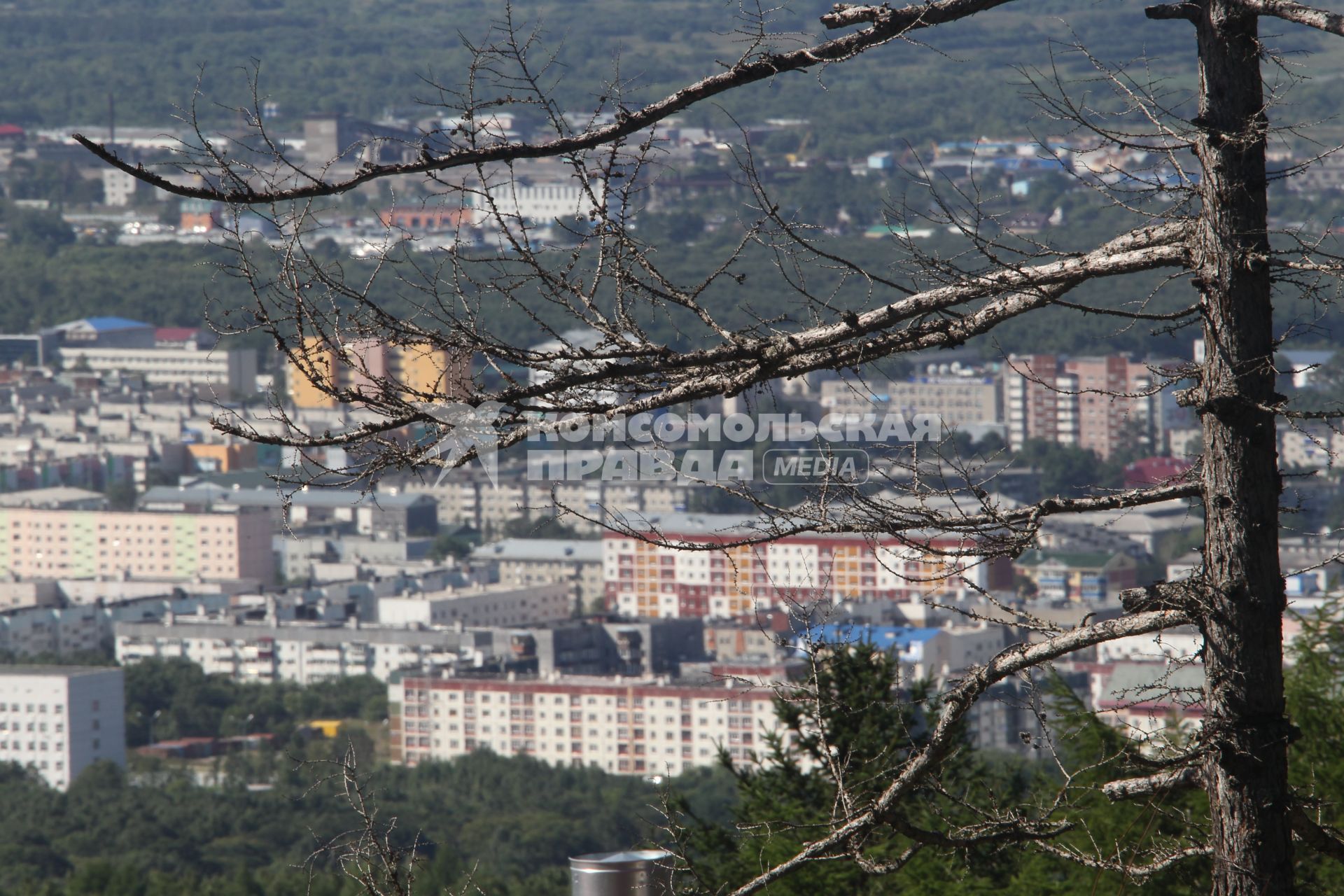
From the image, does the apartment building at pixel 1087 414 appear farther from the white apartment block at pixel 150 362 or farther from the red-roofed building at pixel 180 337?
the red-roofed building at pixel 180 337

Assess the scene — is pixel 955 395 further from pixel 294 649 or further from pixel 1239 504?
pixel 1239 504

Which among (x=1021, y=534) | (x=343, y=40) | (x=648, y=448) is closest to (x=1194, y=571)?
(x=1021, y=534)

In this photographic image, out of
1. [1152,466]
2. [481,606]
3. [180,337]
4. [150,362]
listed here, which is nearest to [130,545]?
[481,606]

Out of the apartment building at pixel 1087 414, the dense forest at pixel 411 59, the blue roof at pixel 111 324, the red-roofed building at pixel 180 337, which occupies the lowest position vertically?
the apartment building at pixel 1087 414

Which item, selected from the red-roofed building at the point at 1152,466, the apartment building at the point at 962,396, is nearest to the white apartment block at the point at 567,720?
the red-roofed building at the point at 1152,466

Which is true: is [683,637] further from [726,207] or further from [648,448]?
[648,448]

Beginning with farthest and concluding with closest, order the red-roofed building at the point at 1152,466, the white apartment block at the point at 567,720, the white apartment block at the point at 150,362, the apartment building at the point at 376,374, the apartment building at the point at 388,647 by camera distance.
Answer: the white apartment block at the point at 150,362, the red-roofed building at the point at 1152,466, the apartment building at the point at 388,647, the white apartment block at the point at 567,720, the apartment building at the point at 376,374

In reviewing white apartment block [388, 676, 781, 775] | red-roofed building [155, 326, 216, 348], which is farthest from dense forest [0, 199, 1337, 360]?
white apartment block [388, 676, 781, 775]
